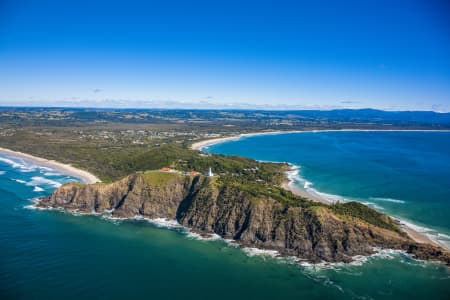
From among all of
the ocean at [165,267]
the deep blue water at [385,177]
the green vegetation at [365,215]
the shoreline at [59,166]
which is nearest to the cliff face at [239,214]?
the green vegetation at [365,215]

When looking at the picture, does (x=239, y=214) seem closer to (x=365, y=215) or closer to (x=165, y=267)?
(x=165, y=267)

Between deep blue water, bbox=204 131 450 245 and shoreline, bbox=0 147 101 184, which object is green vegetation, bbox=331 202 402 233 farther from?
shoreline, bbox=0 147 101 184

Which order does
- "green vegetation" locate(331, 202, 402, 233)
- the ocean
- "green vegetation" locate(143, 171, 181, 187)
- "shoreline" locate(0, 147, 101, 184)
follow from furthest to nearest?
"shoreline" locate(0, 147, 101, 184), "green vegetation" locate(143, 171, 181, 187), "green vegetation" locate(331, 202, 402, 233), the ocean

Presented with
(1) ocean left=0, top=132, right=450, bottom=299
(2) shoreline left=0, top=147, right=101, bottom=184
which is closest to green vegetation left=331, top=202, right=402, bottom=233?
(1) ocean left=0, top=132, right=450, bottom=299

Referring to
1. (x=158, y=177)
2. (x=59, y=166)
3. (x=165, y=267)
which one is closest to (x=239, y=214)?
(x=165, y=267)

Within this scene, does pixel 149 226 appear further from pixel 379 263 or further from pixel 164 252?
pixel 379 263

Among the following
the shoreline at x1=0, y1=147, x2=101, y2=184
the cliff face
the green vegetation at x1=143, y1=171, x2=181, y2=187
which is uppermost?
the green vegetation at x1=143, y1=171, x2=181, y2=187

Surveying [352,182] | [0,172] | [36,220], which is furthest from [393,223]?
[0,172]
